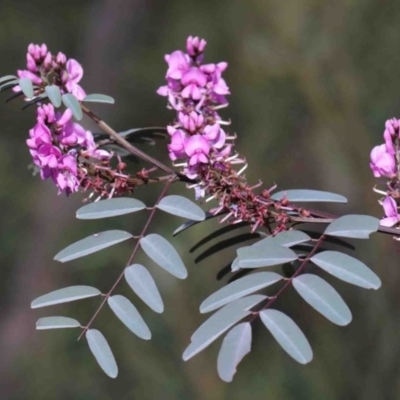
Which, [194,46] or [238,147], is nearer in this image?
[194,46]

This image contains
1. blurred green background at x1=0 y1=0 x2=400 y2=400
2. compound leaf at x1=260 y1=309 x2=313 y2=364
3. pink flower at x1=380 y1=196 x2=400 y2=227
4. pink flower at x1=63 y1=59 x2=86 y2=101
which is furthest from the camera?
blurred green background at x1=0 y1=0 x2=400 y2=400

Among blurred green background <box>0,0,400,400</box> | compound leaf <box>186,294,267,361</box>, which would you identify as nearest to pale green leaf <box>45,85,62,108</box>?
compound leaf <box>186,294,267,361</box>

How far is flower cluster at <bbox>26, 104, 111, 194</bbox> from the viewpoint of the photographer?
1.87 feet

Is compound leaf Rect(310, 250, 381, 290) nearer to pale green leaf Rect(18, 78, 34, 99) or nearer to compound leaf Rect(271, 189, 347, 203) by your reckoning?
compound leaf Rect(271, 189, 347, 203)

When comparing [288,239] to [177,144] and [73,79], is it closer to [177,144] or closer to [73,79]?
[177,144]

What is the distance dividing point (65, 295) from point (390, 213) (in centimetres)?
26

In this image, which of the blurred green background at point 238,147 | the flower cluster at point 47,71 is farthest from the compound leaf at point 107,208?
the blurred green background at point 238,147

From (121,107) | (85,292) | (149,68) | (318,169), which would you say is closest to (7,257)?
(121,107)

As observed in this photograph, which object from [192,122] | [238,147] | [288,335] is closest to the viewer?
[288,335]

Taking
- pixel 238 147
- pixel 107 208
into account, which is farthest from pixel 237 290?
pixel 238 147

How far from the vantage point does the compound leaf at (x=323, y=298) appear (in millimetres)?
464

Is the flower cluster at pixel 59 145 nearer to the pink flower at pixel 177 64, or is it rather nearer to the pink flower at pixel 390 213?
the pink flower at pixel 177 64

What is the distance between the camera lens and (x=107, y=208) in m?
0.57

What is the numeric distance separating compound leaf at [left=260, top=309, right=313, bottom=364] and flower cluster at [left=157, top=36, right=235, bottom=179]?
5.1 inches
